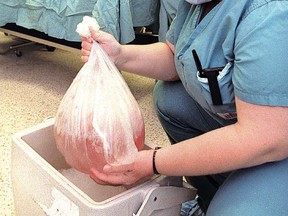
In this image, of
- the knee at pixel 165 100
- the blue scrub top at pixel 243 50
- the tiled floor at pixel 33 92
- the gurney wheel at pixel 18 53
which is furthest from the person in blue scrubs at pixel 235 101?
the gurney wheel at pixel 18 53

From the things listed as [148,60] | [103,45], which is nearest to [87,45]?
[103,45]

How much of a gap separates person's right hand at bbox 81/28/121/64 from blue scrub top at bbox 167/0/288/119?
16 cm

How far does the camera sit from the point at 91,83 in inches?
30.2

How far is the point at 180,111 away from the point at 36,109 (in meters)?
0.76

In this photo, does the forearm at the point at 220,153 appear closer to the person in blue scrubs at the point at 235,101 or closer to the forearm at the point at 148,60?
the person in blue scrubs at the point at 235,101

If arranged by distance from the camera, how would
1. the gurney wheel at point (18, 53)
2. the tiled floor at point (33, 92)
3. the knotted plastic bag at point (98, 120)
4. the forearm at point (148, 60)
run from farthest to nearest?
the gurney wheel at point (18, 53) < the tiled floor at point (33, 92) < the forearm at point (148, 60) < the knotted plastic bag at point (98, 120)

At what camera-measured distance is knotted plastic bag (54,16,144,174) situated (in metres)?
0.74

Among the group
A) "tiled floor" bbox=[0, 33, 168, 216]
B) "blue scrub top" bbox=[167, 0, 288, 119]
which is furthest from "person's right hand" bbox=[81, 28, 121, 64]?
"tiled floor" bbox=[0, 33, 168, 216]

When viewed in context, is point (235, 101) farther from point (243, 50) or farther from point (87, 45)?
point (87, 45)

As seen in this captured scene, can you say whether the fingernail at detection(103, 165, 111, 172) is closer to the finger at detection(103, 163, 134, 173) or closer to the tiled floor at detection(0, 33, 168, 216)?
the finger at detection(103, 163, 134, 173)

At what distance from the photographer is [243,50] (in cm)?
65

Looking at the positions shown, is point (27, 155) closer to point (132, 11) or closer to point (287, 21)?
point (287, 21)

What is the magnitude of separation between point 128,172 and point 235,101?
22 centimetres

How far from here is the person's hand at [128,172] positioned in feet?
2.47
